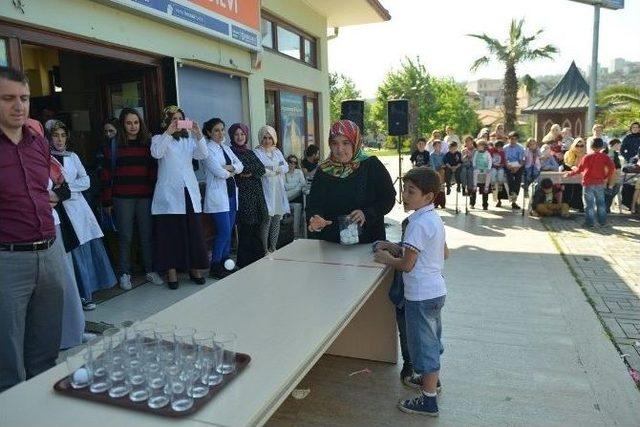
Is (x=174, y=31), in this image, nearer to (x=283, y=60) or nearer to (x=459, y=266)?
(x=283, y=60)

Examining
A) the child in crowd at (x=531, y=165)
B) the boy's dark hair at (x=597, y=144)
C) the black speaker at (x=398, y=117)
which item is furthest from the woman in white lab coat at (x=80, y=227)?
the black speaker at (x=398, y=117)

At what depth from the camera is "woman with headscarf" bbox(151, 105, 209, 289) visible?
461 cm

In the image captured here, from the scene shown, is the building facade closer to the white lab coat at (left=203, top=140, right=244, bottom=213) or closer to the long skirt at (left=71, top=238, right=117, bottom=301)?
the white lab coat at (left=203, top=140, right=244, bottom=213)

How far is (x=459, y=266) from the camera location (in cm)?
604

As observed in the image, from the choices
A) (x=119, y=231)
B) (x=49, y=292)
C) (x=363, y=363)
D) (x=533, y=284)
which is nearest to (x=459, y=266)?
(x=533, y=284)

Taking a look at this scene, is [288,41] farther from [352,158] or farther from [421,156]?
[352,158]

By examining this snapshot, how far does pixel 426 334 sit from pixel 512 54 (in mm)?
26492

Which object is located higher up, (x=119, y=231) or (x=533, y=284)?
(x=119, y=231)

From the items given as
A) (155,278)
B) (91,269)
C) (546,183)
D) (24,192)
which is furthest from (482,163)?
(24,192)

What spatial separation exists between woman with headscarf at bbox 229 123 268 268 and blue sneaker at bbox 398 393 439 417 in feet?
10.2

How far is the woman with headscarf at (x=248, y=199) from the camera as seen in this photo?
18.2 ft

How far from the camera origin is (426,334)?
2629 millimetres

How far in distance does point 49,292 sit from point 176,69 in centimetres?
357

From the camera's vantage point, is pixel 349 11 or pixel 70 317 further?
pixel 349 11
